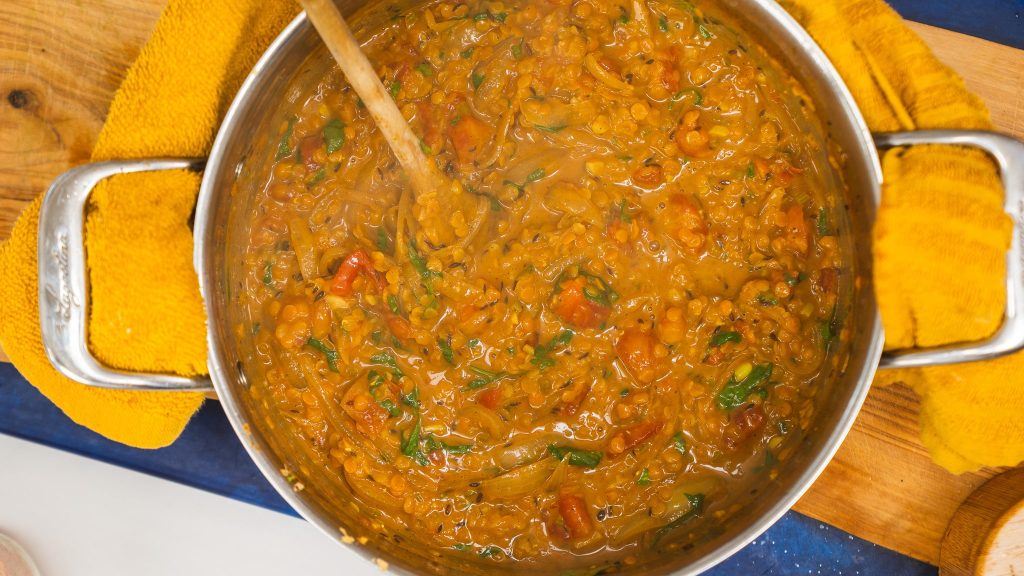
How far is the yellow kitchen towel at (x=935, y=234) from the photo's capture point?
2.39m

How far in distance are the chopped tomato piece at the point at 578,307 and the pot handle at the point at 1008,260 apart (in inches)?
40.9

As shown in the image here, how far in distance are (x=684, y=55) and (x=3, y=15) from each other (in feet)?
9.15

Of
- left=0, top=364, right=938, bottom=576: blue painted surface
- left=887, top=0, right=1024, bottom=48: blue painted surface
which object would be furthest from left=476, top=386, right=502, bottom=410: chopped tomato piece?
left=887, top=0, right=1024, bottom=48: blue painted surface

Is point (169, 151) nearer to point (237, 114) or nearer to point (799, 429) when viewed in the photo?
point (237, 114)

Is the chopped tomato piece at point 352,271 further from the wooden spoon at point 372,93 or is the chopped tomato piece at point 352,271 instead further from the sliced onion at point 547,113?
the sliced onion at point 547,113

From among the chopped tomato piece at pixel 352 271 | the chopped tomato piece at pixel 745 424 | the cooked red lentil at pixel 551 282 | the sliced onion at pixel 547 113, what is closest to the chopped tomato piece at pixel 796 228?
the cooked red lentil at pixel 551 282

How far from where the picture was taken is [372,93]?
2.47m

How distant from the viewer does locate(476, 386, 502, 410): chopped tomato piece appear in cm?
283

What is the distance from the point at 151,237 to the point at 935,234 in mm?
2634

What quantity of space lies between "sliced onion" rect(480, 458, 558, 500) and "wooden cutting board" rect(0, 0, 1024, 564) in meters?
1.13

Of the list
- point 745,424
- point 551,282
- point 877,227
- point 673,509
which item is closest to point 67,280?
point 551,282

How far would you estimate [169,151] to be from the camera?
266 centimetres

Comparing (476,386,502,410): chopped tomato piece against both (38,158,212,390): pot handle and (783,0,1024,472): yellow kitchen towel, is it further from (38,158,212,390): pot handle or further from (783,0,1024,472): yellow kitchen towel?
(783,0,1024,472): yellow kitchen towel

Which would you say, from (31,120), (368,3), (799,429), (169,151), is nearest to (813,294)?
(799,429)
